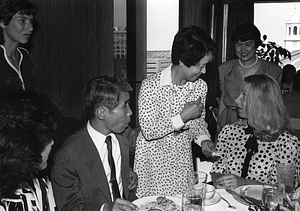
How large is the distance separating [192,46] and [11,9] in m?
1.30

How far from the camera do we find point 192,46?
2336mm

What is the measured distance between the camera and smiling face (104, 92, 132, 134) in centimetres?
204

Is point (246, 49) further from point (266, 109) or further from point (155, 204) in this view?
point (155, 204)

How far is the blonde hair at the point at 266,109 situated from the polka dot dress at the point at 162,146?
423 millimetres

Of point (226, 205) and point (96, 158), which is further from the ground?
point (96, 158)

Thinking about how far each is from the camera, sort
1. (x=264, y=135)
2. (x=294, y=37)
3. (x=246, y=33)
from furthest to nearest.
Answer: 1. (x=294, y=37)
2. (x=246, y=33)
3. (x=264, y=135)

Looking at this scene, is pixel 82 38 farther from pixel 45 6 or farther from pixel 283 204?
pixel 283 204

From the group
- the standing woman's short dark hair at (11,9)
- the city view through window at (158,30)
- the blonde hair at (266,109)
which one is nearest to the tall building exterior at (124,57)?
the city view through window at (158,30)

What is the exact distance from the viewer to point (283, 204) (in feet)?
5.11

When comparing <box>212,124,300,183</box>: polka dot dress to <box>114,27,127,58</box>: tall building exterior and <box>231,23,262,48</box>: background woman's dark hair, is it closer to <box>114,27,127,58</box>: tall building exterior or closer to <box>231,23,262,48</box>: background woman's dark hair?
<box>231,23,262,48</box>: background woman's dark hair

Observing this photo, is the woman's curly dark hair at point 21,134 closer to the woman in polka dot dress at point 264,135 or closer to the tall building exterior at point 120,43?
the woman in polka dot dress at point 264,135

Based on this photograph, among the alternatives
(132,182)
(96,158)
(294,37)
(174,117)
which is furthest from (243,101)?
(294,37)

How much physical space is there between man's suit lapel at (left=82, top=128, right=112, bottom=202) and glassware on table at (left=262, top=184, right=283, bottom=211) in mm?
782

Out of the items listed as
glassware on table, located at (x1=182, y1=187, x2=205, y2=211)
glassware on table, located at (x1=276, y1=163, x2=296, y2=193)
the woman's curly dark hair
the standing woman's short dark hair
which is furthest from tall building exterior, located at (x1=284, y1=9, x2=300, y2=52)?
the woman's curly dark hair
